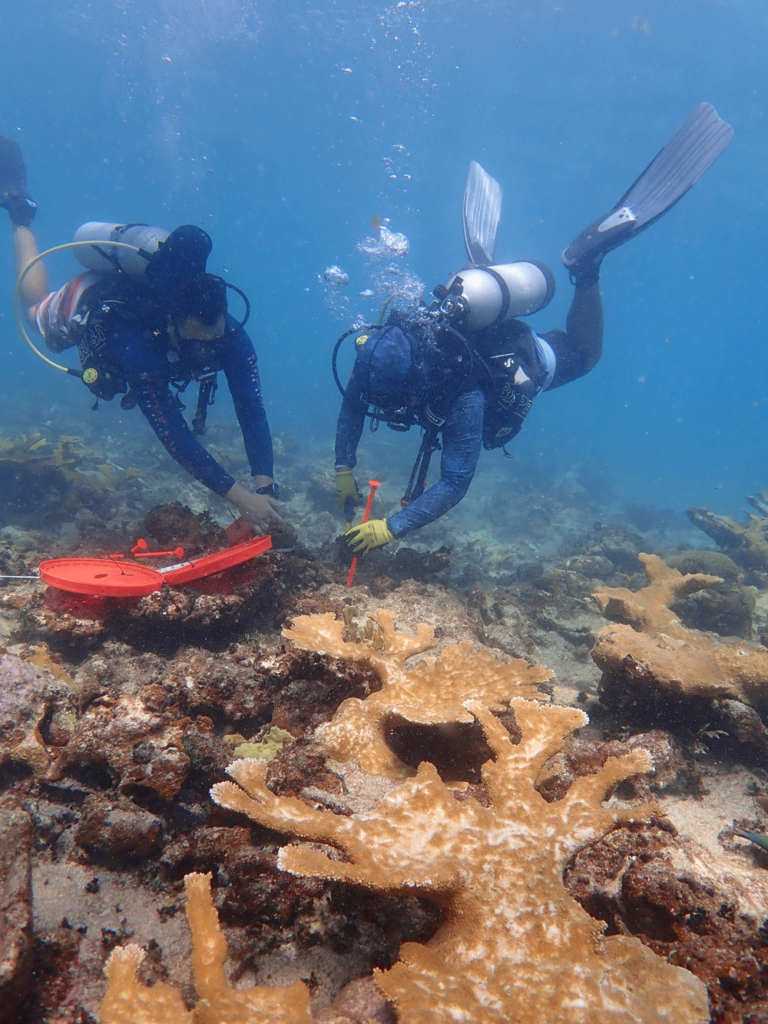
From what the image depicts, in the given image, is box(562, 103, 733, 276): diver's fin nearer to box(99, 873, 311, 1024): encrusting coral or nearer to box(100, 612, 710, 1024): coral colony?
box(100, 612, 710, 1024): coral colony

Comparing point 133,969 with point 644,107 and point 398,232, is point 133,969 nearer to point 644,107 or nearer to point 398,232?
point 644,107

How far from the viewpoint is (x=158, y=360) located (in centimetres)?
516

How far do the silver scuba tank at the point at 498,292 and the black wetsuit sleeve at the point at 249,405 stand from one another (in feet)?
9.03

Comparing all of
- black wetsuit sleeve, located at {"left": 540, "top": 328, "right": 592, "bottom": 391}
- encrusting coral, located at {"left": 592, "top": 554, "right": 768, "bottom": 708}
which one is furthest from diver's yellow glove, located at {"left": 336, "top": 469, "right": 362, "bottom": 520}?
black wetsuit sleeve, located at {"left": 540, "top": 328, "right": 592, "bottom": 391}

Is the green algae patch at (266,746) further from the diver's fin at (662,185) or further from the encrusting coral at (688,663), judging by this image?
the diver's fin at (662,185)

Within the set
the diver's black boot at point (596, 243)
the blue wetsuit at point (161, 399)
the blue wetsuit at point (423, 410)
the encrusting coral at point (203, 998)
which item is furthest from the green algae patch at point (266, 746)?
the diver's black boot at point (596, 243)

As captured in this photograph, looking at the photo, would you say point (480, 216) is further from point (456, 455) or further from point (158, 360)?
point (158, 360)

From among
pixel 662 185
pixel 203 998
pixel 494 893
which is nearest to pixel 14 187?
pixel 662 185

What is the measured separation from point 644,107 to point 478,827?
44692 mm

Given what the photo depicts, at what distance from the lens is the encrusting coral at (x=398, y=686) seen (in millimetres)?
2252

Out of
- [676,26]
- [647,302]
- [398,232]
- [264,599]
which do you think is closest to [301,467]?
[264,599]

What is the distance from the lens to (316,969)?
150 centimetres

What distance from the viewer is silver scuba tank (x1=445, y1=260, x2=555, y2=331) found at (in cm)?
588

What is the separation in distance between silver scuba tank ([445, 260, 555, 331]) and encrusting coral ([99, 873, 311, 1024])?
6.14 m
